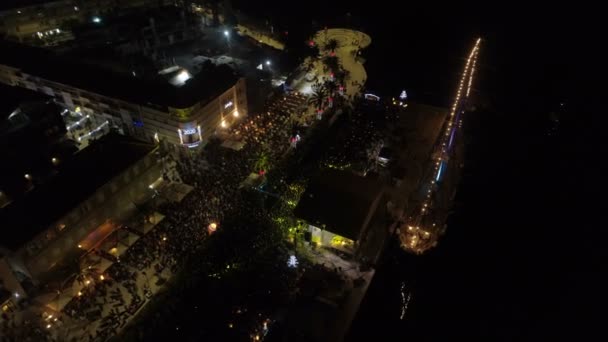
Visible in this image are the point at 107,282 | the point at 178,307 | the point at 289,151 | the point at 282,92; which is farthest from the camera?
the point at 282,92

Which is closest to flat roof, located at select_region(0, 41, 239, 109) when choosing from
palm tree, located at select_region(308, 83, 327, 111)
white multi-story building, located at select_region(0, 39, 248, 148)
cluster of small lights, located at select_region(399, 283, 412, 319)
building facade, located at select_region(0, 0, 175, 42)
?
white multi-story building, located at select_region(0, 39, 248, 148)

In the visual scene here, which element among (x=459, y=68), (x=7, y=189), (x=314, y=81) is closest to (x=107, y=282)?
(x=7, y=189)

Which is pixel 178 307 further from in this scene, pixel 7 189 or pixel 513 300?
pixel 513 300

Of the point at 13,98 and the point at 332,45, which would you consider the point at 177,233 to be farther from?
the point at 332,45

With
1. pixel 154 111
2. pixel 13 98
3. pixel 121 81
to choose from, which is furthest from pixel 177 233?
pixel 13 98

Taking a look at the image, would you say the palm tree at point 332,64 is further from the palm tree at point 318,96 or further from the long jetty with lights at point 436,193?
the long jetty with lights at point 436,193
